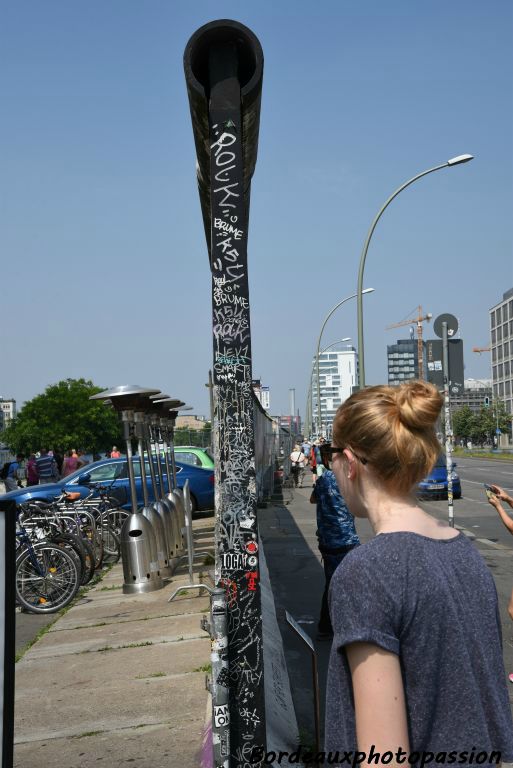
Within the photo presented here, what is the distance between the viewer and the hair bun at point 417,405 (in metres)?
1.95

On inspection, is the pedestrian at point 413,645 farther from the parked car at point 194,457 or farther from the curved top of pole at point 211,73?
the parked car at point 194,457

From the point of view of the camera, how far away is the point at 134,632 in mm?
7887

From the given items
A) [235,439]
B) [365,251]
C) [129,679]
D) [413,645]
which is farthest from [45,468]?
[413,645]

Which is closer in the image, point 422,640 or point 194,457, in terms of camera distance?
point 422,640

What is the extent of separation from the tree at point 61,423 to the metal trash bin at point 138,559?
280 ft

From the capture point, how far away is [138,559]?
32.9ft

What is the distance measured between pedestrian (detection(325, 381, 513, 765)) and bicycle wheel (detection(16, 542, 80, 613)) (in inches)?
339

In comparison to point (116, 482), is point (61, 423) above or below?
above

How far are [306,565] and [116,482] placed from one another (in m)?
6.72

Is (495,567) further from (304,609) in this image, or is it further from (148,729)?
(148,729)

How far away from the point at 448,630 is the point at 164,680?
4.73 m

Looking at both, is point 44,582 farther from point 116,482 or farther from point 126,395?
point 116,482

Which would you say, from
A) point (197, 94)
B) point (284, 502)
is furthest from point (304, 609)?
point (284, 502)

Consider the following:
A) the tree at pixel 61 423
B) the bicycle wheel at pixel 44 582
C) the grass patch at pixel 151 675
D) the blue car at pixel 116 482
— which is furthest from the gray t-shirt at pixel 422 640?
the tree at pixel 61 423
